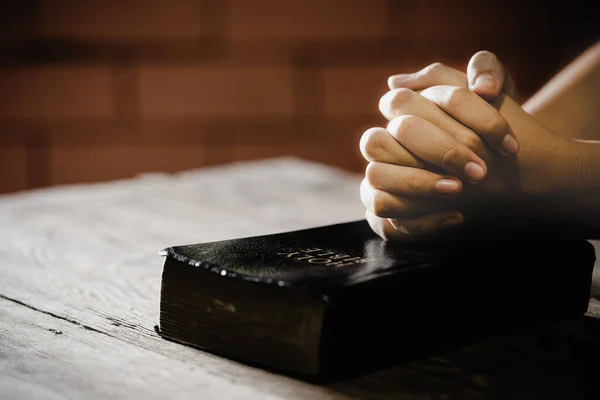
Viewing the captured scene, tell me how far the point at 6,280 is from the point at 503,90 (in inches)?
19.2

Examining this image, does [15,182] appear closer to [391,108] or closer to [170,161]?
[170,161]

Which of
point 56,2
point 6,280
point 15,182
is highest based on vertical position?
point 56,2

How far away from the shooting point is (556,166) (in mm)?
634

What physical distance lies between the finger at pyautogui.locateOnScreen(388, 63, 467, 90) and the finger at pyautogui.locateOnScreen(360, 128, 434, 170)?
83 mm

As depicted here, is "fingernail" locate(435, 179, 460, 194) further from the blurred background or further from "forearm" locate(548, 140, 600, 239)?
the blurred background

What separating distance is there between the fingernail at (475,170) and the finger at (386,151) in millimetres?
34

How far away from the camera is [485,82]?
61 centimetres

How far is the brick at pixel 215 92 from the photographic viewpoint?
6.98ft

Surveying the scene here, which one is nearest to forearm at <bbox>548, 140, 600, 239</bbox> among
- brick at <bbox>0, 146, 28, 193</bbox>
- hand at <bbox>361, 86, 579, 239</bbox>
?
hand at <bbox>361, 86, 579, 239</bbox>

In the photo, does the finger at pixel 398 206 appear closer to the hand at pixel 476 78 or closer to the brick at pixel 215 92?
the hand at pixel 476 78

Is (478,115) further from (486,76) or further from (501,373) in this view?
(501,373)

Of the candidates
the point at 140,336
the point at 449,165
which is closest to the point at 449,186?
the point at 449,165

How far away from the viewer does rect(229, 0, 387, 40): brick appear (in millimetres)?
2121

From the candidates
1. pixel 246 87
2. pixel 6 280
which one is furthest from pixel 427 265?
pixel 246 87
